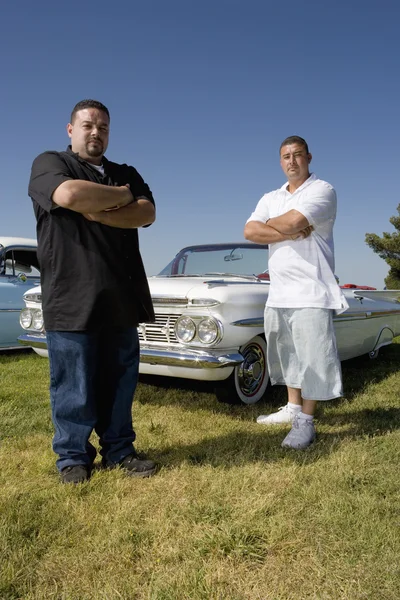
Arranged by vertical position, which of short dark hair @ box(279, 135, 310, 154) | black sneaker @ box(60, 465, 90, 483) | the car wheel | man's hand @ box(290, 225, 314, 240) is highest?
short dark hair @ box(279, 135, 310, 154)

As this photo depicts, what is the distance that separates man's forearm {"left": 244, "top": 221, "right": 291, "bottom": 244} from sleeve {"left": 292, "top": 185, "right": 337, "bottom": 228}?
0.19 m

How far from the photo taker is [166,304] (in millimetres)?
3852

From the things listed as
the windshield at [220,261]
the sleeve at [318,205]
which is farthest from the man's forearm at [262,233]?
the windshield at [220,261]

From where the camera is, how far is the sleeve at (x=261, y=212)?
3430 millimetres

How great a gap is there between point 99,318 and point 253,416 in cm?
175

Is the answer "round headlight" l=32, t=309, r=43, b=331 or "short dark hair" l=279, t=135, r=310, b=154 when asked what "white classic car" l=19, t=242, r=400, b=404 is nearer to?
"round headlight" l=32, t=309, r=43, b=331

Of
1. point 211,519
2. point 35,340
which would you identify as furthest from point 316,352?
point 35,340

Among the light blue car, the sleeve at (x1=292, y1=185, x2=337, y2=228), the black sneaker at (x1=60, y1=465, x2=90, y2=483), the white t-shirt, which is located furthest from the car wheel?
the light blue car

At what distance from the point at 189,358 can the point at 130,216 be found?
1.41 meters

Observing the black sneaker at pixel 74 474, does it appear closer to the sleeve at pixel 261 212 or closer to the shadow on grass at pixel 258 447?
the shadow on grass at pixel 258 447

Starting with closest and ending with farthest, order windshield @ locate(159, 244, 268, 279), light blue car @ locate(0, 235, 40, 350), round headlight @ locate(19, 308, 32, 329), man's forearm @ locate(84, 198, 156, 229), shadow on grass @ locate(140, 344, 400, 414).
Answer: man's forearm @ locate(84, 198, 156, 229), shadow on grass @ locate(140, 344, 400, 414), round headlight @ locate(19, 308, 32, 329), windshield @ locate(159, 244, 268, 279), light blue car @ locate(0, 235, 40, 350)

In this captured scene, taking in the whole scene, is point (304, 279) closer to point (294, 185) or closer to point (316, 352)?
point (316, 352)

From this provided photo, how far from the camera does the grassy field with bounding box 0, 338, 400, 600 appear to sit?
1719 millimetres

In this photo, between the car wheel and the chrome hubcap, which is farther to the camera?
the chrome hubcap
